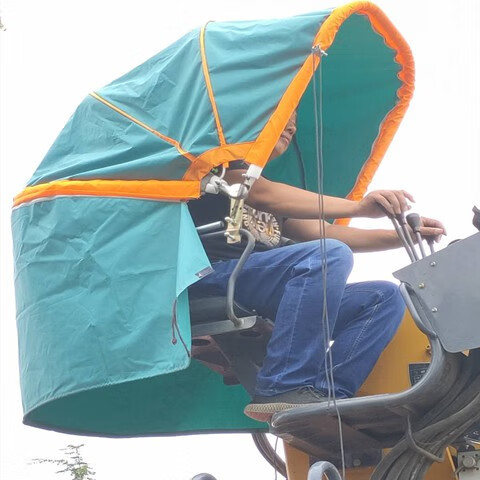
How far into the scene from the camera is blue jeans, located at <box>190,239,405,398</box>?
4582 mm

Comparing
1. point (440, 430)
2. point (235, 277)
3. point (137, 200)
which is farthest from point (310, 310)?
point (137, 200)

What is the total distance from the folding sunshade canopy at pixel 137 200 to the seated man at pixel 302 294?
0.25 meters

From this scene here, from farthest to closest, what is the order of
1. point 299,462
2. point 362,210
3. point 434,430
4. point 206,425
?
point 206,425, point 299,462, point 362,210, point 434,430

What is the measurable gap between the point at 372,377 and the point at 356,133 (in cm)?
145

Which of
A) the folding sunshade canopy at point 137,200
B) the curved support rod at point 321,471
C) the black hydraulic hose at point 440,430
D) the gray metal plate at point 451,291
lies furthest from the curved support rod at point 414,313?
the folding sunshade canopy at point 137,200

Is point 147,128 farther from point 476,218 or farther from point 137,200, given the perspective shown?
point 476,218

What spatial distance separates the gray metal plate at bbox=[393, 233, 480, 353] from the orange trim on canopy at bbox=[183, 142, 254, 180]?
82cm

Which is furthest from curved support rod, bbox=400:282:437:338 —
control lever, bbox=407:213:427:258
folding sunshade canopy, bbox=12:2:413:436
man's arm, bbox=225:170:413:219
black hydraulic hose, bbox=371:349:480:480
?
folding sunshade canopy, bbox=12:2:413:436

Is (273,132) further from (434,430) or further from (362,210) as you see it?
(434,430)

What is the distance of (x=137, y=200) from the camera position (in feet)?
15.5

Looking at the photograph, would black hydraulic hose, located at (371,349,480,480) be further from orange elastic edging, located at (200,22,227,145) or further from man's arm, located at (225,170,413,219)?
orange elastic edging, located at (200,22,227,145)

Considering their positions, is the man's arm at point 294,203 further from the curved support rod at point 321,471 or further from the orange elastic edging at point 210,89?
the curved support rod at point 321,471

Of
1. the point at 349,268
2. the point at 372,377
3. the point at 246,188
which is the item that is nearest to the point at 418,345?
the point at 372,377

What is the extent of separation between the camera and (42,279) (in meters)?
4.84
